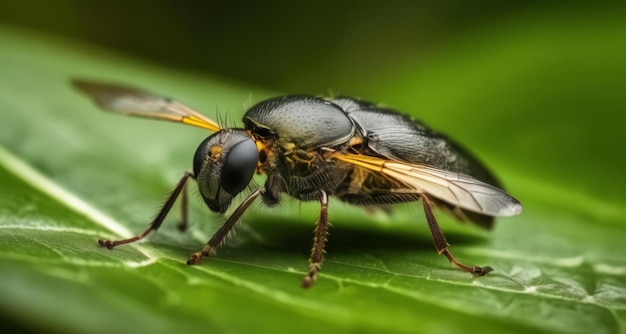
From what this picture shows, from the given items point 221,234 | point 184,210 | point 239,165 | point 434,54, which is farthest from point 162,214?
point 434,54

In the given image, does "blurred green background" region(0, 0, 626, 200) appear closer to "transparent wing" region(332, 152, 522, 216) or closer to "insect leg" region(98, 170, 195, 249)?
"transparent wing" region(332, 152, 522, 216)

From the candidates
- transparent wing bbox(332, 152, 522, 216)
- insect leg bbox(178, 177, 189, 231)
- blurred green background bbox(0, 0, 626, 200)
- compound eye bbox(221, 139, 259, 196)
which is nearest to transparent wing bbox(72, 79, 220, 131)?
insect leg bbox(178, 177, 189, 231)

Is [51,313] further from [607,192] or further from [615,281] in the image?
[607,192]

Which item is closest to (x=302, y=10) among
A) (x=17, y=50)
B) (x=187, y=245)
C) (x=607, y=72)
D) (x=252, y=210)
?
(x=17, y=50)

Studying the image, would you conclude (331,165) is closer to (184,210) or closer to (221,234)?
(221,234)

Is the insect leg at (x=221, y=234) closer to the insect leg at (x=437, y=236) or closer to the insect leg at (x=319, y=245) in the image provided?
the insect leg at (x=319, y=245)

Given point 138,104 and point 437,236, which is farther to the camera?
point 138,104

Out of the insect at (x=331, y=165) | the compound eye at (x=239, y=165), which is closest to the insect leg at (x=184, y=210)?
the insect at (x=331, y=165)
